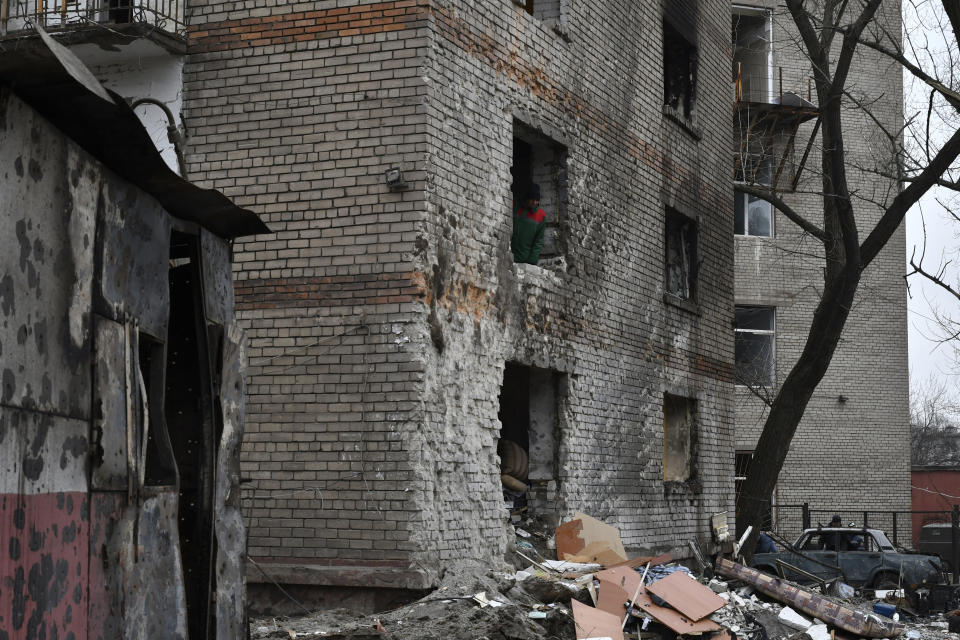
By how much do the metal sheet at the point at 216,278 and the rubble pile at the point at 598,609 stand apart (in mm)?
3146

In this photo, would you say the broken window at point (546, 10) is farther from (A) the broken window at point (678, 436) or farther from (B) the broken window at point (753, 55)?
(B) the broken window at point (753, 55)

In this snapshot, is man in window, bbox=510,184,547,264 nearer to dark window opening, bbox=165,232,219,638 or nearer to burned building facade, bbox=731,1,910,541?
dark window opening, bbox=165,232,219,638

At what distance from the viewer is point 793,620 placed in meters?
12.2

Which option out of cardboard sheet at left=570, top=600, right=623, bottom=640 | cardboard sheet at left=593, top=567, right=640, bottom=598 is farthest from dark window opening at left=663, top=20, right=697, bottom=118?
cardboard sheet at left=570, top=600, right=623, bottom=640

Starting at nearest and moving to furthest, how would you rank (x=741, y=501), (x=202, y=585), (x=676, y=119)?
(x=202, y=585), (x=676, y=119), (x=741, y=501)

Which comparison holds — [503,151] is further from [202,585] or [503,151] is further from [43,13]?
[202,585]

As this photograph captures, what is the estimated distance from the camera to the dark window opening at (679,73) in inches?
646

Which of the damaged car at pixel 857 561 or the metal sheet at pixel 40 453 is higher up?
the metal sheet at pixel 40 453

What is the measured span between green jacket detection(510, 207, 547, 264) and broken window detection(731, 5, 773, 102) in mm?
15222

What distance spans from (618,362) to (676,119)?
3.88 meters

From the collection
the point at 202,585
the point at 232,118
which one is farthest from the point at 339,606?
the point at 232,118

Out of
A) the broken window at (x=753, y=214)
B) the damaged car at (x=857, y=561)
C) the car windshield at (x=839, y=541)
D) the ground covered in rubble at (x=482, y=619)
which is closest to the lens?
the ground covered in rubble at (x=482, y=619)

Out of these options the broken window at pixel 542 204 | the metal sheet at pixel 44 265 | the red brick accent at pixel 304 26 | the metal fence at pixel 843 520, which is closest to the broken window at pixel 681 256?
the broken window at pixel 542 204

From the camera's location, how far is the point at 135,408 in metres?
5.07
